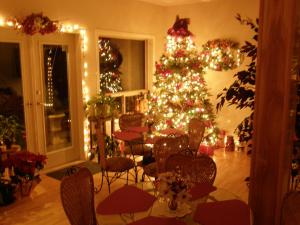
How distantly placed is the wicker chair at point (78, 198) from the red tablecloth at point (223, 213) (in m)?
0.76

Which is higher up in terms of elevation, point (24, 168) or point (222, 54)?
point (222, 54)

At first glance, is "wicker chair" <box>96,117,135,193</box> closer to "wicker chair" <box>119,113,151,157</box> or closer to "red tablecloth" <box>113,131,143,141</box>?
"red tablecloth" <box>113,131,143,141</box>

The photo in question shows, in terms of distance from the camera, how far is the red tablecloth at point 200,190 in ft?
7.54

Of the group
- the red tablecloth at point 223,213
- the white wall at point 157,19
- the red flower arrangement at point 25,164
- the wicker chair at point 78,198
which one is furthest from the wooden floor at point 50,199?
the red tablecloth at point 223,213

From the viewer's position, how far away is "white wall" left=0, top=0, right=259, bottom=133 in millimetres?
4668

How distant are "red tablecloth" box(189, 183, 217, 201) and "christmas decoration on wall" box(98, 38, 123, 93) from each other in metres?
3.42

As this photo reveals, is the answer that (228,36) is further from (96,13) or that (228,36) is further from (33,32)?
(33,32)

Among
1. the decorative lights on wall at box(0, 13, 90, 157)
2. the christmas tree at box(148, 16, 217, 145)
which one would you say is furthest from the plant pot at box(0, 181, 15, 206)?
the christmas tree at box(148, 16, 217, 145)

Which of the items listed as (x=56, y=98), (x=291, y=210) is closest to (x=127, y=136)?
(x=56, y=98)

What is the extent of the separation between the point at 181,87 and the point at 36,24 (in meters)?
2.64

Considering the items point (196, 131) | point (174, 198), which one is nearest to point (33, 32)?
point (196, 131)

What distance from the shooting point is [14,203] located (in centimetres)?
362

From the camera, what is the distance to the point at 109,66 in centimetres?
563

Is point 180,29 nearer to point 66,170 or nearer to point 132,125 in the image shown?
point 132,125
